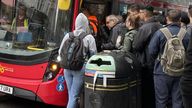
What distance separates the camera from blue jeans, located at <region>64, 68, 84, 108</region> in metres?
5.87

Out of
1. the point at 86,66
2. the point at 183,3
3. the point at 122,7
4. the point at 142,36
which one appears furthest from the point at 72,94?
the point at 183,3

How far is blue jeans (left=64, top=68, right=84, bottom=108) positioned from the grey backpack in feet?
4.13

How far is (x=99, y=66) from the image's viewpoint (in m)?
5.16

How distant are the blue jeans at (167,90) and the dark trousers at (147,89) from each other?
Result: 0.45 meters

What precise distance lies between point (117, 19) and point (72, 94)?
2.10m

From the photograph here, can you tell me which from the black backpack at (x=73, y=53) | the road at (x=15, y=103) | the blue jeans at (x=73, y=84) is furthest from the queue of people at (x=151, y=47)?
the road at (x=15, y=103)

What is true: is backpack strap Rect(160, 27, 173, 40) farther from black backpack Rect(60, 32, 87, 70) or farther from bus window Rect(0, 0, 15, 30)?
bus window Rect(0, 0, 15, 30)

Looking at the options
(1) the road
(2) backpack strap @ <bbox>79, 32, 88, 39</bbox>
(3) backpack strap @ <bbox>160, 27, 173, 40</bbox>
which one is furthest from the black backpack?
(1) the road

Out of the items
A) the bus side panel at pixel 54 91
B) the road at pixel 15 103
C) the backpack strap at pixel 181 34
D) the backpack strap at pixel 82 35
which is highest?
the backpack strap at pixel 181 34

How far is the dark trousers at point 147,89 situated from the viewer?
20.0 ft

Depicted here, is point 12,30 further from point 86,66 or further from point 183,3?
point 183,3

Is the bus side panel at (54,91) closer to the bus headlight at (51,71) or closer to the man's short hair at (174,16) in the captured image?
the bus headlight at (51,71)

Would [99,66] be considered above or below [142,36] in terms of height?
below

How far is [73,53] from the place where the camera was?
571 cm
